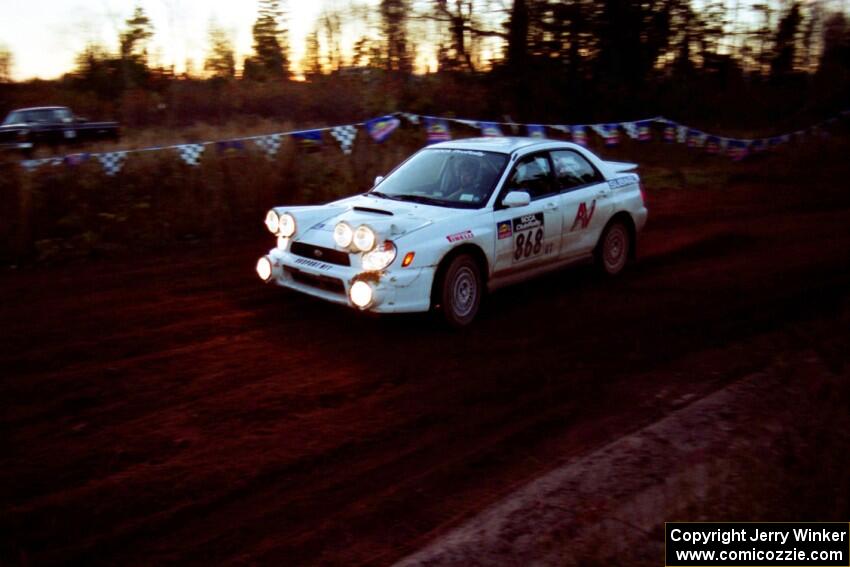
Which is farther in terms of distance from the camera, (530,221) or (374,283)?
(530,221)

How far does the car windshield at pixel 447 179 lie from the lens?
708 centimetres

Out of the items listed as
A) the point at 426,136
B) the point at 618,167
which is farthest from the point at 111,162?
the point at 618,167

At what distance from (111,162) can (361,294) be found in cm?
641

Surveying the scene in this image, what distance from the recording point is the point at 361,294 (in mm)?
6258

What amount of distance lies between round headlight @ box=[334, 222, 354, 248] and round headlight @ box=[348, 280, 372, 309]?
1.22 feet

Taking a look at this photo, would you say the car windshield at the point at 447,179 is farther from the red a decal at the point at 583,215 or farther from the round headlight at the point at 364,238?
the red a decal at the point at 583,215

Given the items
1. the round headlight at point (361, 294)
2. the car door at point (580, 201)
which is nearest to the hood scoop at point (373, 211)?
the round headlight at point (361, 294)

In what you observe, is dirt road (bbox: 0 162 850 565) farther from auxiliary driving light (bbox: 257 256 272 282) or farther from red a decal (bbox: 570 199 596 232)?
red a decal (bbox: 570 199 596 232)

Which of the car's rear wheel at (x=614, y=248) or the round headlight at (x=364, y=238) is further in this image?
the car's rear wheel at (x=614, y=248)

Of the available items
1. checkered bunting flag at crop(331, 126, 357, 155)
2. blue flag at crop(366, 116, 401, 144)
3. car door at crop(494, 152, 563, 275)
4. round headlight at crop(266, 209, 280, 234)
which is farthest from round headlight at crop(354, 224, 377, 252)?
blue flag at crop(366, 116, 401, 144)

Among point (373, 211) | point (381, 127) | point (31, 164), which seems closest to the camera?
point (373, 211)

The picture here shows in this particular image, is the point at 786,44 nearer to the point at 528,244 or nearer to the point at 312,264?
the point at 528,244

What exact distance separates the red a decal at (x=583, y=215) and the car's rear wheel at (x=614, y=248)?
1.51ft

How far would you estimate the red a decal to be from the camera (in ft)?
25.7
